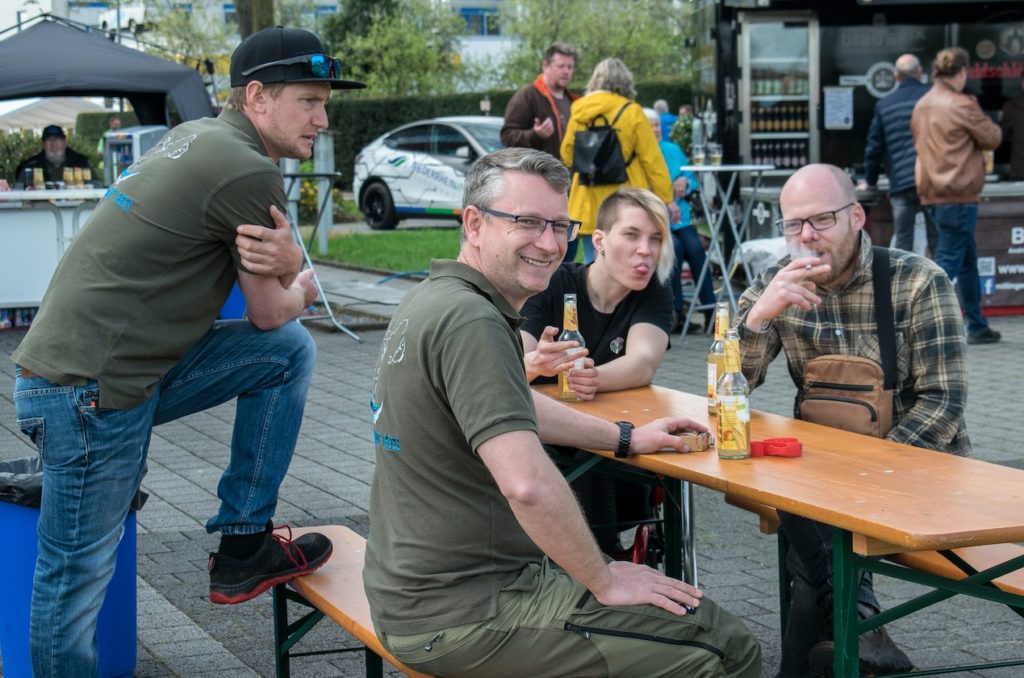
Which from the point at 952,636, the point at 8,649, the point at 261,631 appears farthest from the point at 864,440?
the point at 8,649

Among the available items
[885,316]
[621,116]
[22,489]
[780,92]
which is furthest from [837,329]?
[780,92]

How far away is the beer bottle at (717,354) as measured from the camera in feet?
12.9

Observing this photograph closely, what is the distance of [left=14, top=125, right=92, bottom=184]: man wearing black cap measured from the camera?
1378 centimetres

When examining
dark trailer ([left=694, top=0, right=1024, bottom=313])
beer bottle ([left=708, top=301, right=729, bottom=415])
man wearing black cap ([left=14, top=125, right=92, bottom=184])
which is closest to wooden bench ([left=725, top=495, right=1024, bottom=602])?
beer bottle ([left=708, top=301, right=729, bottom=415])

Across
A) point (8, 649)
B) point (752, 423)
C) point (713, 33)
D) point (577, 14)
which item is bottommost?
point (8, 649)

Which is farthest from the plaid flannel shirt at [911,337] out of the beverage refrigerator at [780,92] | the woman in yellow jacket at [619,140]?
the beverage refrigerator at [780,92]

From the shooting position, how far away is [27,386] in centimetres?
346

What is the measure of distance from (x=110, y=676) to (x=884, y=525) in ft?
7.67

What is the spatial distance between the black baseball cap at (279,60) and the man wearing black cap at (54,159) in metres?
10.7

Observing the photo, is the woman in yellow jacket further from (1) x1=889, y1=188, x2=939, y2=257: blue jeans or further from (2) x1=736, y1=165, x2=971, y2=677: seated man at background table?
(2) x1=736, y1=165, x2=971, y2=677: seated man at background table

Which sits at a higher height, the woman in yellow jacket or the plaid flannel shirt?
the woman in yellow jacket

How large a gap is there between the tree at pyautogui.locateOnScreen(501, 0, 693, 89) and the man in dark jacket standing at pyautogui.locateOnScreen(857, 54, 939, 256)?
29558 millimetres

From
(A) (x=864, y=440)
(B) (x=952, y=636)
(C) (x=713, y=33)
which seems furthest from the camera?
(C) (x=713, y=33)

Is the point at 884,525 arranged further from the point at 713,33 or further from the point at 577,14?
the point at 577,14
